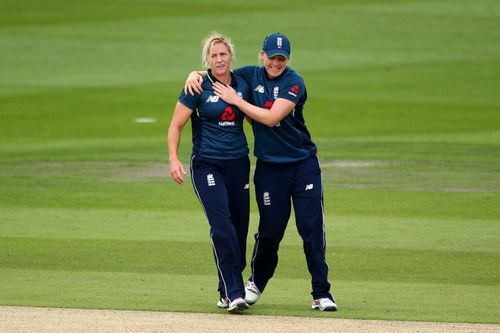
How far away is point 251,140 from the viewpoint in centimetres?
2088

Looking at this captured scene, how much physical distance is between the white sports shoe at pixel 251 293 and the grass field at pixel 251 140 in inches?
10.1

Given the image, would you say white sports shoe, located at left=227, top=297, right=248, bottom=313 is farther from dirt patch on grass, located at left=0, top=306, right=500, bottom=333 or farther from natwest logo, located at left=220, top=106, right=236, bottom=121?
natwest logo, located at left=220, top=106, right=236, bottom=121

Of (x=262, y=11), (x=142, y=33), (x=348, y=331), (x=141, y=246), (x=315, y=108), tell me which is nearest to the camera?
(x=348, y=331)

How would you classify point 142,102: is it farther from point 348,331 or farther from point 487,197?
point 348,331

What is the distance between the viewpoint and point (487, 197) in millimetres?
15727

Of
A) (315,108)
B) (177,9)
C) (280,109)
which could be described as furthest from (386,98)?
(280,109)

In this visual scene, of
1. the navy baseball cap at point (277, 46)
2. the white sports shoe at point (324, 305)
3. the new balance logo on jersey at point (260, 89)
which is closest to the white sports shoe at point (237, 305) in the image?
the white sports shoe at point (324, 305)

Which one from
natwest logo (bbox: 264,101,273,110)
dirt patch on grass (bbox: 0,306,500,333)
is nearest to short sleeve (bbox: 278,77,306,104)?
natwest logo (bbox: 264,101,273,110)

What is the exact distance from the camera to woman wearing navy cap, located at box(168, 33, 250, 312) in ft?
31.3

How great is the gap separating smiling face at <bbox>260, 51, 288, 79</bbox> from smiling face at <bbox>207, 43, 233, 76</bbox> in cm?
28

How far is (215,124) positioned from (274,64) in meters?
0.65

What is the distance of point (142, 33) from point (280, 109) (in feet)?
Result: 78.7

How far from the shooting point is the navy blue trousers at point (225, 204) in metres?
9.55

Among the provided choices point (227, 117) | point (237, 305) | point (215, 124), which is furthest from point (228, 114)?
point (237, 305)
